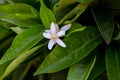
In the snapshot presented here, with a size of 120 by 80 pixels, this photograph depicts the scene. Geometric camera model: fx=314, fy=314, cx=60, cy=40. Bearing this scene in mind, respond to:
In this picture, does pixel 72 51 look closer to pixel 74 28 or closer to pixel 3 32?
pixel 74 28

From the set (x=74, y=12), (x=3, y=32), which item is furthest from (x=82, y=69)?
(x=3, y=32)

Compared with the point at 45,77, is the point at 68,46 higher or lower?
higher

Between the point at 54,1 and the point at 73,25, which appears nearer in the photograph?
the point at 73,25

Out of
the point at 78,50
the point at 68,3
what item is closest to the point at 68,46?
the point at 78,50

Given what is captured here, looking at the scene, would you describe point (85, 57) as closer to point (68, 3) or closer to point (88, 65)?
point (88, 65)

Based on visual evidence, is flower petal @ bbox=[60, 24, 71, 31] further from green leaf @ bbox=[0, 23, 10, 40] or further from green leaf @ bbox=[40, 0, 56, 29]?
green leaf @ bbox=[0, 23, 10, 40]
